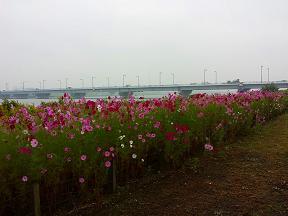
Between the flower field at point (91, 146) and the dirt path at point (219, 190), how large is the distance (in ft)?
0.95

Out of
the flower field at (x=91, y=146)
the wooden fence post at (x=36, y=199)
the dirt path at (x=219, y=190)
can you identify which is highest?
the flower field at (x=91, y=146)

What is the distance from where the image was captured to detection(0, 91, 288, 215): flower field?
3.45m

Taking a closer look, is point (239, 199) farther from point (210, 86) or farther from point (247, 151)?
point (210, 86)

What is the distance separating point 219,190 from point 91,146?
1660 millimetres

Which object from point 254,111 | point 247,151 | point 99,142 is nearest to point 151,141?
point 99,142

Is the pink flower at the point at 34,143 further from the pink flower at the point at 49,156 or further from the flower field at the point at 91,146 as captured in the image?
the pink flower at the point at 49,156

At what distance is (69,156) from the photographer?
3.80m

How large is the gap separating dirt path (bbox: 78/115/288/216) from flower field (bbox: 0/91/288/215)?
0.29m

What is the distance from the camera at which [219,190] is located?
453 cm

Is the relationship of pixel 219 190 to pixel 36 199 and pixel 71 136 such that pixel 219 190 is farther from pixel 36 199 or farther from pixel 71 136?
pixel 36 199

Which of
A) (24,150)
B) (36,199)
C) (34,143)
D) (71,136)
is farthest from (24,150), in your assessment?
(71,136)

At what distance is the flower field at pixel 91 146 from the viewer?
3.45 meters

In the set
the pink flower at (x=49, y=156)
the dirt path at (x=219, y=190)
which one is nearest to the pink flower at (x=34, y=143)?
the pink flower at (x=49, y=156)

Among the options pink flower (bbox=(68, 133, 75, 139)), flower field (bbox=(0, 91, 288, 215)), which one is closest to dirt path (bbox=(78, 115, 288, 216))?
flower field (bbox=(0, 91, 288, 215))
